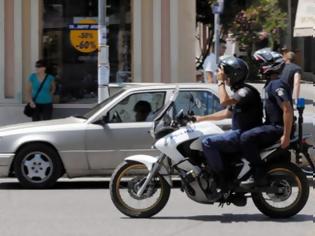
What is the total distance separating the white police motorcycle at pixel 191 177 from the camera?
→ 8469 mm

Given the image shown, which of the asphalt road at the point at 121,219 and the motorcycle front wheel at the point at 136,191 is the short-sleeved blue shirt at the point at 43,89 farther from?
the motorcycle front wheel at the point at 136,191

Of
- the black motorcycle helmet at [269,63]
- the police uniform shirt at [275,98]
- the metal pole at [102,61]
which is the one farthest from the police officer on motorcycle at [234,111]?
the metal pole at [102,61]

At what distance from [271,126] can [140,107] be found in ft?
10.1

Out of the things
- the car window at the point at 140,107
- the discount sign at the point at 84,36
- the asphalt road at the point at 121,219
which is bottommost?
the asphalt road at the point at 121,219

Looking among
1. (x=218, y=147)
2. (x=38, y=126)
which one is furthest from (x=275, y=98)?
(x=38, y=126)

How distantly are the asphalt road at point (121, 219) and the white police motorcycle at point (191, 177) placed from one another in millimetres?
184

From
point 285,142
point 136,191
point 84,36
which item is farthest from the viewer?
point 84,36

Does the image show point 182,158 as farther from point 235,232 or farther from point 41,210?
point 41,210

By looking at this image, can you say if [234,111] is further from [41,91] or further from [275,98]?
[41,91]

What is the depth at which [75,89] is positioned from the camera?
667 inches

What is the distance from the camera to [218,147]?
8.39 meters

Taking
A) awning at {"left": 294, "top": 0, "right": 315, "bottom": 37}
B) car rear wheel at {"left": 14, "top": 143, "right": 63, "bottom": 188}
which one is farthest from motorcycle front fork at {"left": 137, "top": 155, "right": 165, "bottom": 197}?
awning at {"left": 294, "top": 0, "right": 315, "bottom": 37}

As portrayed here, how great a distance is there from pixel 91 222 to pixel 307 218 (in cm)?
235

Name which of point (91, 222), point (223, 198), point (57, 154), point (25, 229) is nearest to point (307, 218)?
point (223, 198)
